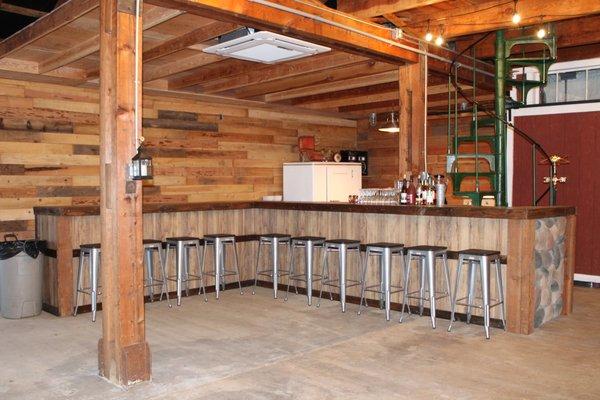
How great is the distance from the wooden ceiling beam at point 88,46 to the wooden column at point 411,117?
8.36ft

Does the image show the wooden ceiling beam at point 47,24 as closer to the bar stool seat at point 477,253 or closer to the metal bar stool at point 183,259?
the metal bar stool at point 183,259

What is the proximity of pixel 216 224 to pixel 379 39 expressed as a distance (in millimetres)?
2754

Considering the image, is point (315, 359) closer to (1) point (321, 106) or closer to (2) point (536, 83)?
(2) point (536, 83)

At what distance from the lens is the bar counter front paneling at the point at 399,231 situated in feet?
15.6

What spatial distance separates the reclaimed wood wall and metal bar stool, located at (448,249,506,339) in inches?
167

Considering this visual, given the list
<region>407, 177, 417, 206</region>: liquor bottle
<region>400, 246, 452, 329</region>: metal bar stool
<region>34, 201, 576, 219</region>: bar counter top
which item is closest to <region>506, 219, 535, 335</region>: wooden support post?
<region>34, 201, 576, 219</region>: bar counter top

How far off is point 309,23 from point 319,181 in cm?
405

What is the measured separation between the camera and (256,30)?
4.60m

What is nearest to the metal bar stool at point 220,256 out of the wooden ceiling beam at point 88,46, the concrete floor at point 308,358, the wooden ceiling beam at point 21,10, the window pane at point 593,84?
the concrete floor at point 308,358

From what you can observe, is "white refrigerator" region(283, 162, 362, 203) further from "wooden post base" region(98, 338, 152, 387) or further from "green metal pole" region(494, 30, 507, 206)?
"wooden post base" region(98, 338, 152, 387)

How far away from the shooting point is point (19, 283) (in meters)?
5.36

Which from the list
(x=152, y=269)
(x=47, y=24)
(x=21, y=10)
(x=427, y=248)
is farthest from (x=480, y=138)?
(x=21, y=10)

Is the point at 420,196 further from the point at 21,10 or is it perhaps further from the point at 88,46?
the point at 21,10

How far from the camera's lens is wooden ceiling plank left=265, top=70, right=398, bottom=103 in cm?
673
